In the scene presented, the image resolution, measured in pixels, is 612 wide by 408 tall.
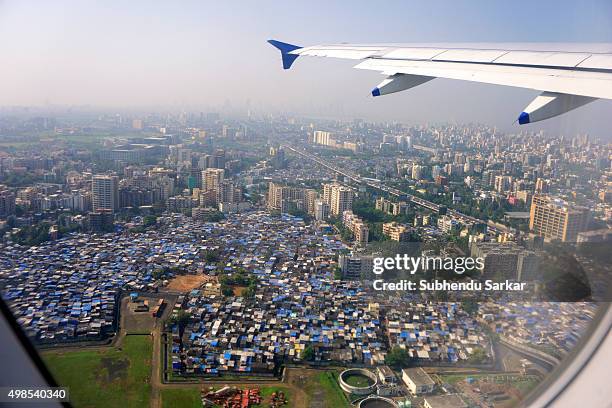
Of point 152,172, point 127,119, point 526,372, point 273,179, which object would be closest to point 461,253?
point 526,372

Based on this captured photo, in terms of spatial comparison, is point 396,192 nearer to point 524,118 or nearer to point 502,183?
point 502,183

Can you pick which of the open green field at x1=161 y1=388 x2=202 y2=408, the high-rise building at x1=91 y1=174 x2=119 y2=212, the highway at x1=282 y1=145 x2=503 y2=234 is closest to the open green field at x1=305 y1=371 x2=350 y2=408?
the open green field at x1=161 y1=388 x2=202 y2=408

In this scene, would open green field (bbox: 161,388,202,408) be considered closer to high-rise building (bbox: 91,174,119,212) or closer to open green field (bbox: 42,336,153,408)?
open green field (bbox: 42,336,153,408)

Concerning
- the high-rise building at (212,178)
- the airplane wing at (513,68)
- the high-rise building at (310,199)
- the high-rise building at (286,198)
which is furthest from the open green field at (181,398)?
the high-rise building at (212,178)

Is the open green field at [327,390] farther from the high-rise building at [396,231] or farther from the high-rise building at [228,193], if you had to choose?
the high-rise building at [228,193]

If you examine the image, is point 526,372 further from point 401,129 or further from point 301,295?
point 401,129

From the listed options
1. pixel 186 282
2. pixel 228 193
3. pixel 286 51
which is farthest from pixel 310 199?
pixel 286 51

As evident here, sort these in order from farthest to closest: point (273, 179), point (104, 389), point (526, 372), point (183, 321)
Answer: point (273, 179)
point (183, 321)
point (104, 389)
point (526, 372)
